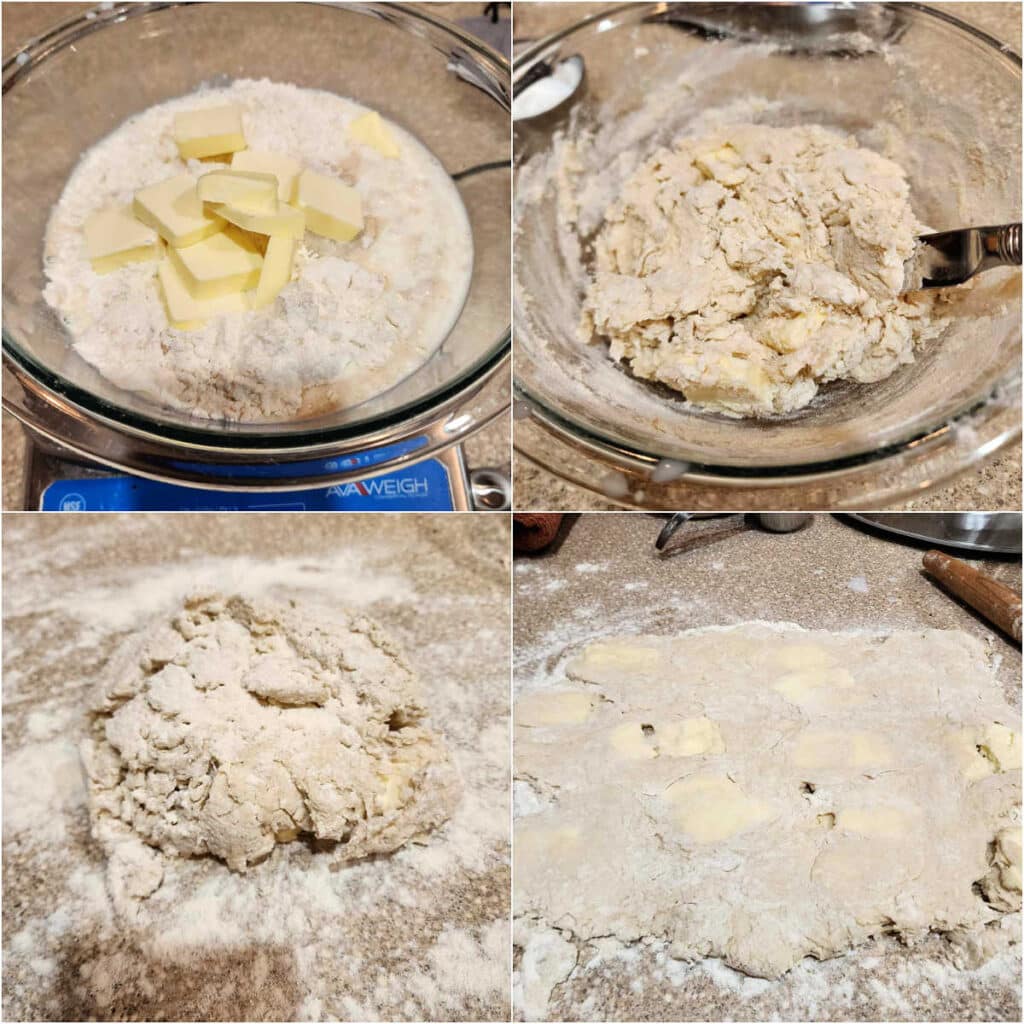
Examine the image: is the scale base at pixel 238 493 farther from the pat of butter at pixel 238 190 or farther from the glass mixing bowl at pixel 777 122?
the pat of butter at pixel 238 190

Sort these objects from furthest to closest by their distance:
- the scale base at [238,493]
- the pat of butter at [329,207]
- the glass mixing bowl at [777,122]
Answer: the scale base at [238,493]
the pat of butter at [329,207]
the glass mixing bowl at [777,122]

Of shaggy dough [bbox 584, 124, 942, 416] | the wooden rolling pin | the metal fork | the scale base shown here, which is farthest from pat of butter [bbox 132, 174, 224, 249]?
the wooden rolling pin

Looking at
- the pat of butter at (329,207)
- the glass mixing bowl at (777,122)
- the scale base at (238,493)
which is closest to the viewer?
the glass mixing bowl at (777,122)

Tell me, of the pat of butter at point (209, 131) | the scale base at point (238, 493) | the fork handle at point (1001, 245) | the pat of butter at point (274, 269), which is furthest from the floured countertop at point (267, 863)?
the fork handle at point (1001, 245)

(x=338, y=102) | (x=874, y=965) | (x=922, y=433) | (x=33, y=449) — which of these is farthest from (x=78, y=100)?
(x=874, y=965)

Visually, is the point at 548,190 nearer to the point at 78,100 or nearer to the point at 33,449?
the point at 78,100
